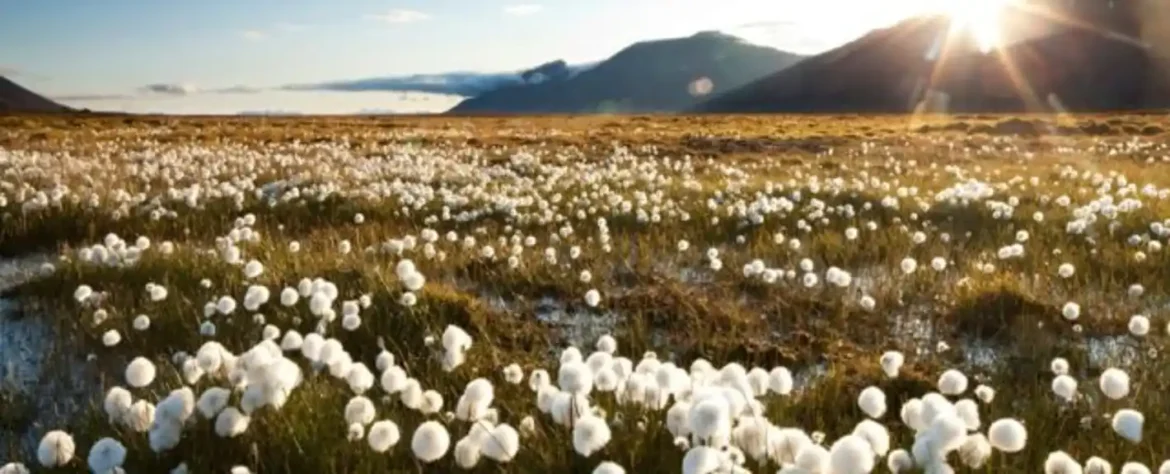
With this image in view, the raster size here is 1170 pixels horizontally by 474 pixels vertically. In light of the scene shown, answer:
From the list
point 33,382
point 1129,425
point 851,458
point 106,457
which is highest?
point 851,458

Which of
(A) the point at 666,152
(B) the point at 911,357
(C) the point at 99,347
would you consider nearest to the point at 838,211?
(B) the point at 911,357

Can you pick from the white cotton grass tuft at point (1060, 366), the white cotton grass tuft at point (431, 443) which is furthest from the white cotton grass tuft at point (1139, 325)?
the white cotton grass tuft at point (431, 443)

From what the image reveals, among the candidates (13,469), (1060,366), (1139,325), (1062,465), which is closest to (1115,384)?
(1062,465)

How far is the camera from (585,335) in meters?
6.18

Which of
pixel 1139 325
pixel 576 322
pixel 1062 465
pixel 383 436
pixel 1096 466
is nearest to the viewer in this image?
pixel 1062 465

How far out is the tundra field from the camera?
316 centimetres

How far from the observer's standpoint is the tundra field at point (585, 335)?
3158 mm

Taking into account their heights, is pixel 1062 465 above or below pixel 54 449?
above

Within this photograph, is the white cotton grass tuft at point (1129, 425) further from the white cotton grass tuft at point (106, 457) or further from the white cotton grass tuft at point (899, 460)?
the white cotton grass tuft at point (106, 457)

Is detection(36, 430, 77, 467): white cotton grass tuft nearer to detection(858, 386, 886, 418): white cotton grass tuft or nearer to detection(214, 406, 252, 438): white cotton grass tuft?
detection(214, 406, 252, 438): white cotton grass tuft

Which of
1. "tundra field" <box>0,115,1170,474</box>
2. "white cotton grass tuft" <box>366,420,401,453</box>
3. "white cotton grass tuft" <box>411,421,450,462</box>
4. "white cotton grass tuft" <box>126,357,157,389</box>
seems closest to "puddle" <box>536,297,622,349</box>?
"tundra field" <box>0,115,1170,474</box>

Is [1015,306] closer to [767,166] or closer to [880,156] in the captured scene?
[767,166]

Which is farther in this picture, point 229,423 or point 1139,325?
point 1139,325

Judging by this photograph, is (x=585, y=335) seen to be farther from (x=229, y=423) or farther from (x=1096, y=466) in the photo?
(x=1096, y=466)
